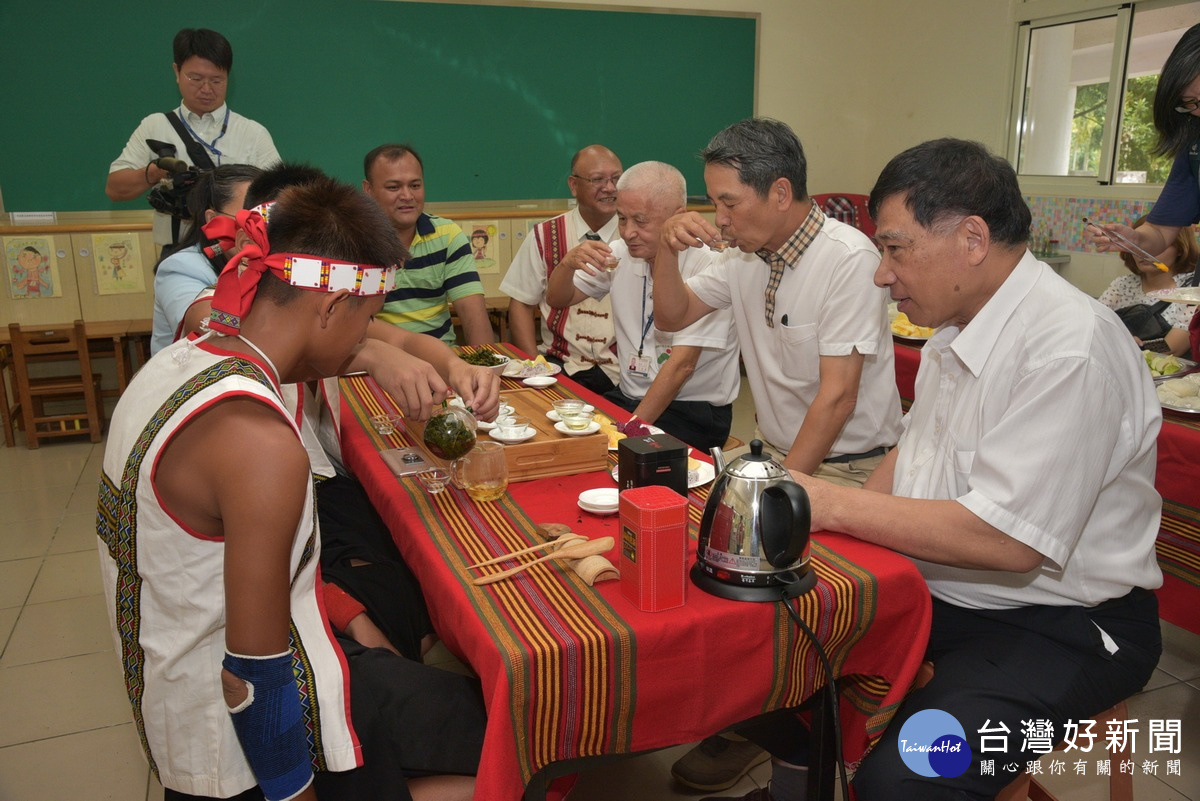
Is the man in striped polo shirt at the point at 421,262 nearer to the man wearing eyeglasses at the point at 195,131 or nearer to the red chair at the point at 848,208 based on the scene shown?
the man wearing eyeglasses at the point at 195,131

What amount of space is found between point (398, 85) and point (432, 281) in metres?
2.87

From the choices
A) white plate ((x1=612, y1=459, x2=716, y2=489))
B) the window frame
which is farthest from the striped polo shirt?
the window frame

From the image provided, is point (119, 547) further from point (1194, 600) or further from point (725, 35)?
point (725, 35)

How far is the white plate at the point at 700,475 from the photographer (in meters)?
1.95

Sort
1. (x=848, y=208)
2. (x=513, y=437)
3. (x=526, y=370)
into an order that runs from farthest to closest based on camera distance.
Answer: (x=848, y=208)
(x=526, y=370)
(x=513, y=437)

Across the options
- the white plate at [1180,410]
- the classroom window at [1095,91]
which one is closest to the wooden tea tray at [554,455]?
the white plate at [1180,410]

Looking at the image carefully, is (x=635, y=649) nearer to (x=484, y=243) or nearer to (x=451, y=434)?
(x=451, y=434)

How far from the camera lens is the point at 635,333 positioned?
11.6 feet

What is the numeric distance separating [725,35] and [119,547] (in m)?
6.50

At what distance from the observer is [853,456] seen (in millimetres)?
2637

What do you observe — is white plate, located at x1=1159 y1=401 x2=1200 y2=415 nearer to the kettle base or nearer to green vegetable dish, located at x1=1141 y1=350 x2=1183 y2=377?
green vegetable dish, located at x1=1141 y1=350 x2=1183 y2=377

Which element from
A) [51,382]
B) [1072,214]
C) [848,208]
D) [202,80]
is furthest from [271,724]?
[848,208]

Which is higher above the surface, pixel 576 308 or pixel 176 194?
pixel 176 194

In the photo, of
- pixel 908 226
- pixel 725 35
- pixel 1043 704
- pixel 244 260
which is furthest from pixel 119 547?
pixel 725 35
